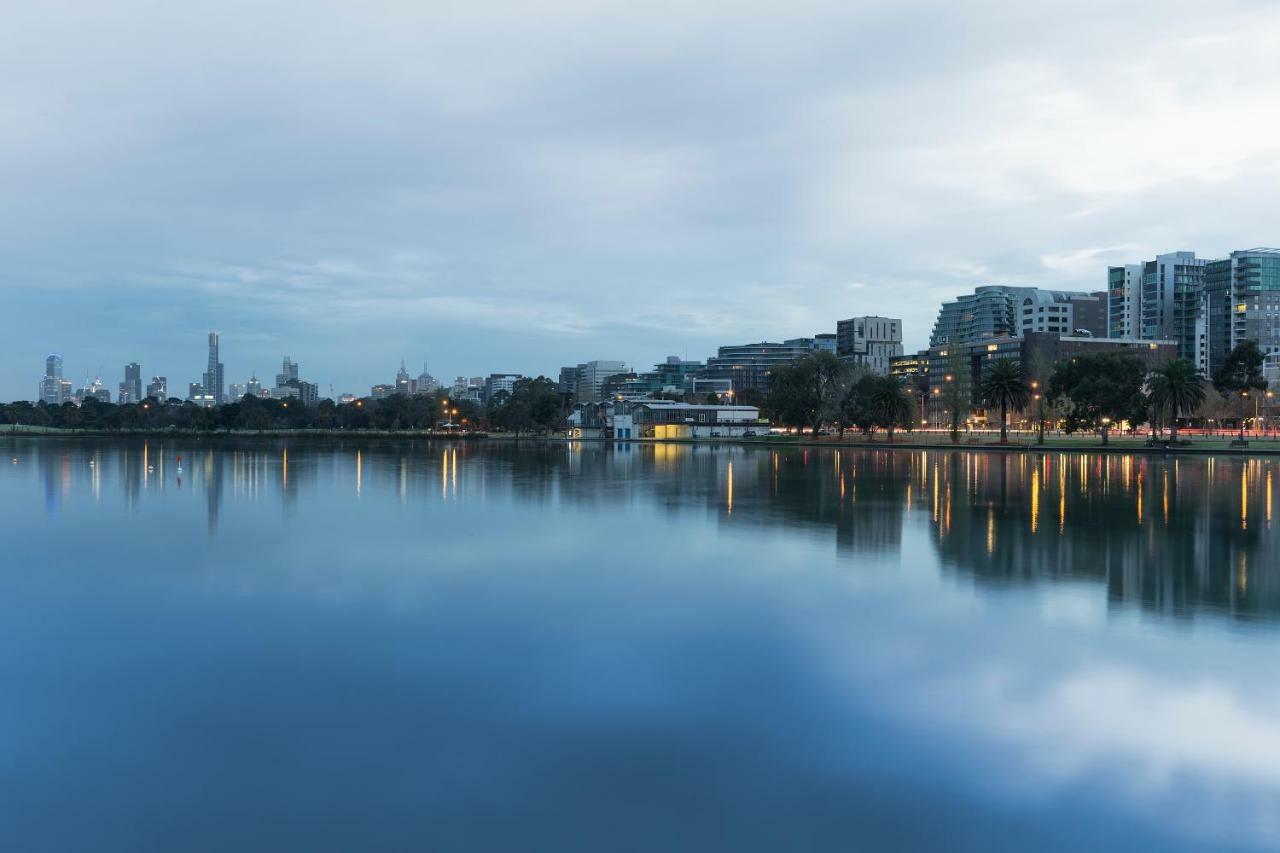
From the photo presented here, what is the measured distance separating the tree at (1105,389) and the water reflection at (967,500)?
715 inches

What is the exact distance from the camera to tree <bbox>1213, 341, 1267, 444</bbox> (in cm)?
10188

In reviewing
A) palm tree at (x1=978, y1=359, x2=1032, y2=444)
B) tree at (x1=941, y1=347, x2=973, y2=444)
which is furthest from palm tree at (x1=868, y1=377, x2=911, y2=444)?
palm tree at (x1=978, y1=359, x2=1032, y2=444)

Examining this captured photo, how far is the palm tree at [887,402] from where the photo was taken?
3964 inches

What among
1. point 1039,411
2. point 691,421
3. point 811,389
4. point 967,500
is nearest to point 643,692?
point 967,500

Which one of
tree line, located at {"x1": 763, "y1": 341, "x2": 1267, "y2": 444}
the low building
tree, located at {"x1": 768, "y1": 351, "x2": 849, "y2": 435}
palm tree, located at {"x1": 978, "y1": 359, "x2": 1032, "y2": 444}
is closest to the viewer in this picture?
tree line, located at {"x1": 763, "y1": 341, "x2": 1267, "y2": 444}

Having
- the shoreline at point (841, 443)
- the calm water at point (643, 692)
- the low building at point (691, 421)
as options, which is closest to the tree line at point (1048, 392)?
the shoreline at point (841, 443)

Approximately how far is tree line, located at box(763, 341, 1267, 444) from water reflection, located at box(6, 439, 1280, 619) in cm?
1831

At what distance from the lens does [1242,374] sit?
104 metres

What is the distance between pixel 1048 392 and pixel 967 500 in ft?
213

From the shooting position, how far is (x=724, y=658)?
10.9 m

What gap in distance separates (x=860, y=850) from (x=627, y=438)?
144 meters

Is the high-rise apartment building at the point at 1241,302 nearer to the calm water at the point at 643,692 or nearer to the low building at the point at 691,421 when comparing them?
the low building at the point at 691,421

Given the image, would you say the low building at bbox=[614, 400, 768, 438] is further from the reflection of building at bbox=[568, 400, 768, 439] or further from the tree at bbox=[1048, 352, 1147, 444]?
the tree at bbox=[1048, 352, 1147, 444]

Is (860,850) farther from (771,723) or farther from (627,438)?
(627,438)
